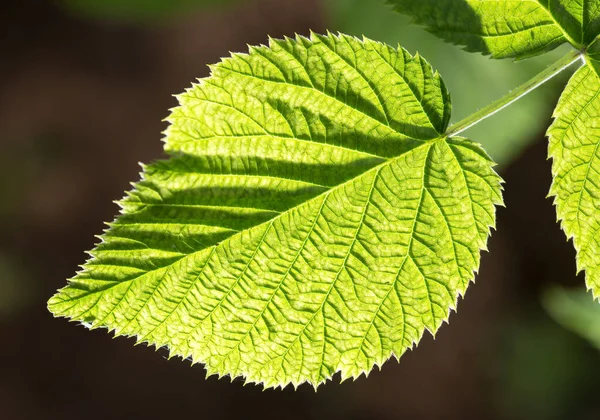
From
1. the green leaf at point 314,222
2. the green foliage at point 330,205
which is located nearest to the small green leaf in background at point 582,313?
the green foliage at point 330,205

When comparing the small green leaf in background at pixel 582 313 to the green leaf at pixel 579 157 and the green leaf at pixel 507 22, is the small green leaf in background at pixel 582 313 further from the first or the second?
the green leaf at pixel 507 22

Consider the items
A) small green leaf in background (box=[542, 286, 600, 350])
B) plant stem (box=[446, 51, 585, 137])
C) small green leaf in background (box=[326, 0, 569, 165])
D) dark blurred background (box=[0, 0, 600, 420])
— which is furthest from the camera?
dark blurred background (box=[0, 0, 600, 420])

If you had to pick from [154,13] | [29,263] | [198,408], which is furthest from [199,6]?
[198,408]

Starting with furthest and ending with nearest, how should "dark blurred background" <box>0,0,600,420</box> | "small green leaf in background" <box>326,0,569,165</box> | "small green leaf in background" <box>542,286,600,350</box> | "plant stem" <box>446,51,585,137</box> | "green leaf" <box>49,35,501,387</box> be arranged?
"dark blurred background" <box>0,0,600,420</box> → "small green leaf in background" <box>326,0,569,165</box> → "small green leaf in background" <box>542,286,600,350</box> → "green leaf" <box>49,35,501,387</box> → "plant stem" <box>446,51,585,137</box>

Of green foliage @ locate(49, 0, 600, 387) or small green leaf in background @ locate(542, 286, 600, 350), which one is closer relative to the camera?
green foliage @ locate(49, 0, 600, 387)

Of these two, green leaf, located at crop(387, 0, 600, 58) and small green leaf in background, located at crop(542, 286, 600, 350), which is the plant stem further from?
small green leaf in background, located at crop(542, 286, 600, 350)

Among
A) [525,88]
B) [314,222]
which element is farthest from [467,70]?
[314,222]

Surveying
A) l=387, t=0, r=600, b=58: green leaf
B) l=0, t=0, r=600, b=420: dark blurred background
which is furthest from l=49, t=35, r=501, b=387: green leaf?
l=0, t=0, r=600, b=420: dark blurred background

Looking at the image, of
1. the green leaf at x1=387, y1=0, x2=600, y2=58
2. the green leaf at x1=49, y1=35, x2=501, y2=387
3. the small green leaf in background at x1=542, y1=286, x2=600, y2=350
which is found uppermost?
the green leaf at x1=387, y1=0, x2=600, y2=58
